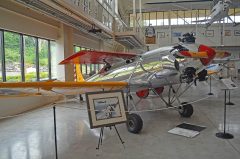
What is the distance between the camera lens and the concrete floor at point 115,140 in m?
3.50

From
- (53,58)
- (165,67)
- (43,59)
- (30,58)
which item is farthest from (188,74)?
(53,58)

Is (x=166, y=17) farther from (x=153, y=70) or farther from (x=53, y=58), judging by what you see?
(x=153, y=70)

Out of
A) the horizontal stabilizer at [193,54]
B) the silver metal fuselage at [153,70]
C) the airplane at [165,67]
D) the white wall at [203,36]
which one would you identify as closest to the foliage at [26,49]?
the airplane at [165,67]

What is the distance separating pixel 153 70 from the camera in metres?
4.92

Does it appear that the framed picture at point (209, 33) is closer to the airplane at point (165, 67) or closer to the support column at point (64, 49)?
the support column at point (64, 49)

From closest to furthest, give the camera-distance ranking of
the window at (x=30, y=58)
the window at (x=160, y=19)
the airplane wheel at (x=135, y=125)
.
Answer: the airplane wheel at (x=135, y=125) → the window at (x=30, y=58) → the window at (x=160, y=19)

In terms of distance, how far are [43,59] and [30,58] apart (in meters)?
0.85

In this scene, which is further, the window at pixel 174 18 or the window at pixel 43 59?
the window at pixel 174 18

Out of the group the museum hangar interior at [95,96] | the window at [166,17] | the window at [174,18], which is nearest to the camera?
the museum hangar interior at [95,96]

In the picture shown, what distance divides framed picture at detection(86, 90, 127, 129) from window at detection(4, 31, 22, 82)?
4.21m

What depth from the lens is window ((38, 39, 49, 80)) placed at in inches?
310

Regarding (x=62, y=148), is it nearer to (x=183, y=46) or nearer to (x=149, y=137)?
(x=149, y=137)

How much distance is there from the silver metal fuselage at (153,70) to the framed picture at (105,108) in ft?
6.51

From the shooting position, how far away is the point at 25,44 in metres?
6.95
